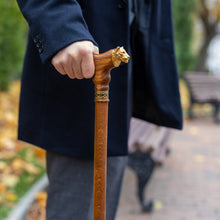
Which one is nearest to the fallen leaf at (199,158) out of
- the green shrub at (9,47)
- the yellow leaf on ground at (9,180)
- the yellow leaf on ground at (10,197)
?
the yellow leaf on ground at (9,180)

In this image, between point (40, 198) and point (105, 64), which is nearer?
point (105, 64)

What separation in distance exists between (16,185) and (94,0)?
220 centimetres

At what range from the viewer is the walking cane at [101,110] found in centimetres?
93

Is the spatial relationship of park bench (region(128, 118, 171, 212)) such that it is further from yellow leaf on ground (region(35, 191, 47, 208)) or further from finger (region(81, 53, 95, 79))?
finger (region(81, 53, 95, 79))

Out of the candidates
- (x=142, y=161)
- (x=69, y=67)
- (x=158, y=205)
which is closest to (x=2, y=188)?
(x=142, y=161)

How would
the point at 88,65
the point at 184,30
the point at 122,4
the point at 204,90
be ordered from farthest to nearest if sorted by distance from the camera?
the point at 184,30 → the point at 204,90 → the point at 122,4 → the point at 88,65

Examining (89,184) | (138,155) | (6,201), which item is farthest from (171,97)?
(6,201)

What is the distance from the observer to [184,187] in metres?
3.37

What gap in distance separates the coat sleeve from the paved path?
2146mm

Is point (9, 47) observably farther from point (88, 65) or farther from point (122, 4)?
point (88, 65)

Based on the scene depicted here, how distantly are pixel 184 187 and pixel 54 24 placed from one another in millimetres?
2885

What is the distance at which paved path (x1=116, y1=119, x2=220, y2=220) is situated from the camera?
2.78 m

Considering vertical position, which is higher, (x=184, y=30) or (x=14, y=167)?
(x=14, y=167)

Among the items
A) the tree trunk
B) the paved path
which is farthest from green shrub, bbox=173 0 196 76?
the paved path
